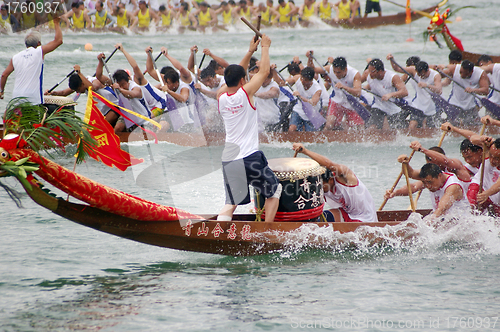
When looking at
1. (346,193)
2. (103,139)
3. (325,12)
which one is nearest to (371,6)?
(325,12)

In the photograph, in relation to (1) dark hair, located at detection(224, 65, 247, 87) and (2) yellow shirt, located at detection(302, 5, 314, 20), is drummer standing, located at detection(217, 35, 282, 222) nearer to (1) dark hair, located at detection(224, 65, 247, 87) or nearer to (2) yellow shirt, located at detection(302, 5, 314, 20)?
(1) dark hair, located at detection(224, 65, 247, 87)

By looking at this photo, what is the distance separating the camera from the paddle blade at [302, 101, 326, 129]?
9258 millimetres

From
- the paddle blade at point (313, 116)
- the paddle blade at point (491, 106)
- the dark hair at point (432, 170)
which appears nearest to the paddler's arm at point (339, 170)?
the dark hair at point (432, 170)

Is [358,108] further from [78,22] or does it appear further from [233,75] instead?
[78,22]

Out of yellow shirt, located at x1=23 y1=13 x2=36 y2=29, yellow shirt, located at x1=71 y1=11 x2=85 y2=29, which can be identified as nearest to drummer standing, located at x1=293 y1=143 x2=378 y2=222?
yellow shirt, located at x1=23 y1=13 x2=36 y2=29

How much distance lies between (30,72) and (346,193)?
5.08 meters

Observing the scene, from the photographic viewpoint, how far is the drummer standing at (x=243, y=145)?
448 centimetres

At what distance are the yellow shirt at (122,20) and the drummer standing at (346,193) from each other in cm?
1807

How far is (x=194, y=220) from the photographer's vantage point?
4629 millimetres

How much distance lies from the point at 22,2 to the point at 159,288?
1563 centimetres

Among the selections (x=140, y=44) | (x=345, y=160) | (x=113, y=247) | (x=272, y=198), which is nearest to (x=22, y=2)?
(x=140, y=44)

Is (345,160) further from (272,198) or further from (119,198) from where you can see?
(119,198)

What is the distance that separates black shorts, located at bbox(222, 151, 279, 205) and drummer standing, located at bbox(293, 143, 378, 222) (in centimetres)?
39

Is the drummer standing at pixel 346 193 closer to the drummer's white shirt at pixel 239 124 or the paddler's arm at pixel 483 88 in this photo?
the drummer's white shirt at pixel 239 124
